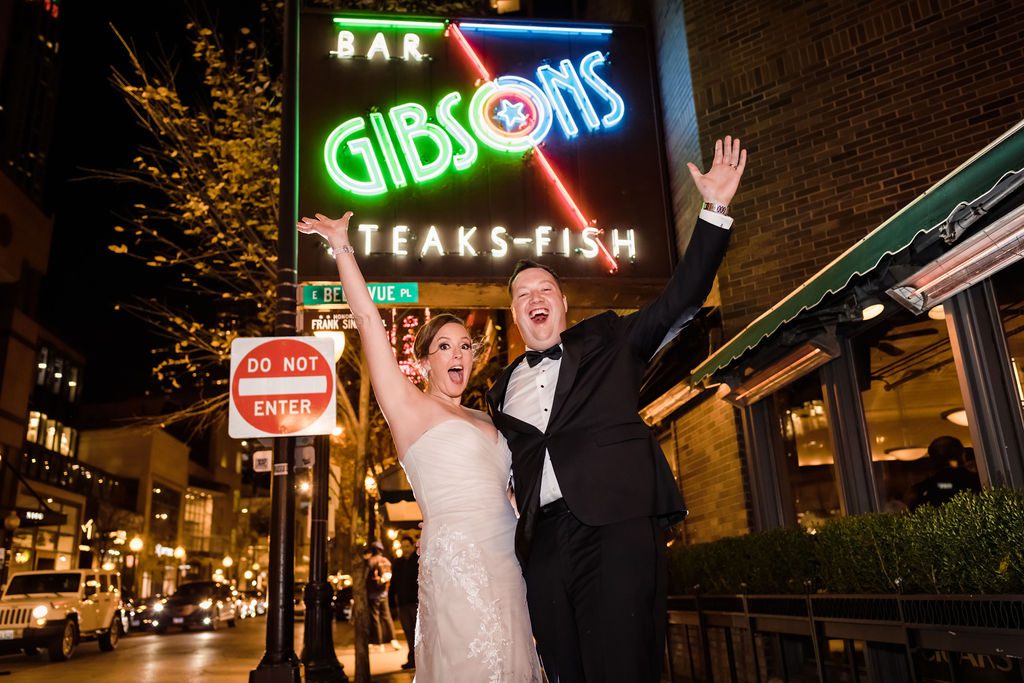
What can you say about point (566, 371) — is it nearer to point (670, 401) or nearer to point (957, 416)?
point (957, 416)

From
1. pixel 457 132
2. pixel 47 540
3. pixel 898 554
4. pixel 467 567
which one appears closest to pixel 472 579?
pixel 467 567

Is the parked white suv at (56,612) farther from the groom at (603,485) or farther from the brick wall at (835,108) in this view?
the groom at (603,485)

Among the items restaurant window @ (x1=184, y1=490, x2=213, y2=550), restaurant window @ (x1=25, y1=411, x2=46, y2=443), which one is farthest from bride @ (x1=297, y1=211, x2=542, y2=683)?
restaurant window @ (x1=184, y1=490, x2=213, y2=550)

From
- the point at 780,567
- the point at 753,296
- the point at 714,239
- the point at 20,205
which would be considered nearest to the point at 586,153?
the point at 753,296

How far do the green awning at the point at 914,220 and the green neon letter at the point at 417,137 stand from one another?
5374 mm

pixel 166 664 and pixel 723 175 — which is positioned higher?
pixel 723 175

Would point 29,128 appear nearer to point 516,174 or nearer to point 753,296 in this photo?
point 516,174

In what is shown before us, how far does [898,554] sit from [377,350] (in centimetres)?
327

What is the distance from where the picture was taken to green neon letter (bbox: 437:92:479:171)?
34.2 ft

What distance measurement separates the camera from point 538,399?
3.02 meters

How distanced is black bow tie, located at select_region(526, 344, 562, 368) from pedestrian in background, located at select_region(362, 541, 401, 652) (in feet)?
35.0

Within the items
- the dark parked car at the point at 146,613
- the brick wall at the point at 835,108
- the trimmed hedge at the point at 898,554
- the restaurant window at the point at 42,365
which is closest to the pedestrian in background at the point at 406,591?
the trimmed hedge at the point at 898,554

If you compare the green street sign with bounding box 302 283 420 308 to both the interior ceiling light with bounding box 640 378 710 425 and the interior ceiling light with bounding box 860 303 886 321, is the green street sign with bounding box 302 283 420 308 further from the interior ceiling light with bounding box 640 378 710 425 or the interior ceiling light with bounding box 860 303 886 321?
the interior ceiling light with bounding box 860 303 886 321

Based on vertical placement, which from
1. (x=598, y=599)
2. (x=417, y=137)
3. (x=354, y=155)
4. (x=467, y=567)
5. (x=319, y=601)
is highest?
(x=417, y=137)
